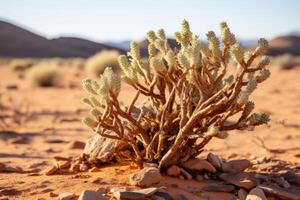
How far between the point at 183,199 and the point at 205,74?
3.26ft

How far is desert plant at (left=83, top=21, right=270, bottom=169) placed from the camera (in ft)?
13.2

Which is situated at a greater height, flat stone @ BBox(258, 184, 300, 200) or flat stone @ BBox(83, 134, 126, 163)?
flat stone @ BBox(83, 134, 126, 163)

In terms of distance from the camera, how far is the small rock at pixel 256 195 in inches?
155

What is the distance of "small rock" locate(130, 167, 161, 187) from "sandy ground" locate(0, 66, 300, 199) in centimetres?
9

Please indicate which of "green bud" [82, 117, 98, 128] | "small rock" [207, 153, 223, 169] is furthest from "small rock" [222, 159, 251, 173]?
"green bud" [82, 117, 98, 128]

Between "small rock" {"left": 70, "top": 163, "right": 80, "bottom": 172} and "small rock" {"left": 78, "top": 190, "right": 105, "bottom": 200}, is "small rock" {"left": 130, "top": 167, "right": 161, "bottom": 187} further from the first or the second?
"small rock" {"left": 70, "top": 163, "right": 80, "bottom": 172}

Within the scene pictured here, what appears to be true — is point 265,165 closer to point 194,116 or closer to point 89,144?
point 194,116

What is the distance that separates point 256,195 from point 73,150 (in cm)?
341

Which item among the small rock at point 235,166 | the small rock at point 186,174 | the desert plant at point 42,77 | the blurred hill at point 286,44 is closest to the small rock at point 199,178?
the small rock at point 186,174

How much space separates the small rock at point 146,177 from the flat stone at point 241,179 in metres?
0.60

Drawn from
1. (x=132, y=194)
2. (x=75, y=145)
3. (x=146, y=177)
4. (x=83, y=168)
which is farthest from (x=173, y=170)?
(x=75, y=145)

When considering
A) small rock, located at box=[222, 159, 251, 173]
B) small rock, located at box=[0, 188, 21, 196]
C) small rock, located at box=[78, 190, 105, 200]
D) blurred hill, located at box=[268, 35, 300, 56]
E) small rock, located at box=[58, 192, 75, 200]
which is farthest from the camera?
blurred hill, located at box=[268, 35, 300, 56]

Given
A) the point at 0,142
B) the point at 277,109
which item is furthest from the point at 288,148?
the point at 277,109

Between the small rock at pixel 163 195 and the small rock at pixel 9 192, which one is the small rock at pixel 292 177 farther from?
the small rock at pixel 9 192
